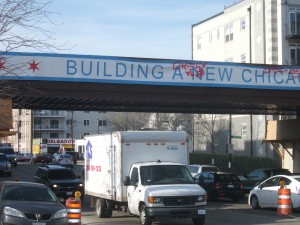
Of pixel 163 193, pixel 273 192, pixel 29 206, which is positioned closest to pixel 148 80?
pixel 273 192

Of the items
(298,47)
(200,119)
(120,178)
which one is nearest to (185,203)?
(120,178)

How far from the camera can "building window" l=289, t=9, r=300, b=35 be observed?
48.8 metres

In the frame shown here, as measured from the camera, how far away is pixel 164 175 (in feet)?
58.0

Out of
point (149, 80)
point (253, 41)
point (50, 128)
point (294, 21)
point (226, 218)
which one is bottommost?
point (226, 218)

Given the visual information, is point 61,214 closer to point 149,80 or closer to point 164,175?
point 164,175

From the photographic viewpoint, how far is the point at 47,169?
26844mm

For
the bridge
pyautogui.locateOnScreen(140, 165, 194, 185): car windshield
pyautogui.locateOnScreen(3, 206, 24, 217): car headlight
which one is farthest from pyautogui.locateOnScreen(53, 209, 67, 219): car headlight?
the bridge

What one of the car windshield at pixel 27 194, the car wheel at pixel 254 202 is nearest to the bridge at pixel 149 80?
the car wheel at pixel 254 202

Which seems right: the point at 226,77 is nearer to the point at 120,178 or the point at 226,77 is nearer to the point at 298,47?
the point at 120,178

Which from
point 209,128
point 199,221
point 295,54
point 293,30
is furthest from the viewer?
point 209,128

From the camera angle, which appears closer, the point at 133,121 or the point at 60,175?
the point at 60,175

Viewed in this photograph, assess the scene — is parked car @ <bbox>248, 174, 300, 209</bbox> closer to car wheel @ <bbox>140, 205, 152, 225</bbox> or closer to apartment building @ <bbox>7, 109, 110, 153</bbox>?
Answer: car wheel @ <bbox>140, 205, 152, 225</bbox>

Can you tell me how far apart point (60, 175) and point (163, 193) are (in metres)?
11.3

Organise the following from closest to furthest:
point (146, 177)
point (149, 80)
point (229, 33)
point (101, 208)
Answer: point (146, 177) < point (101, 208) < point (149, 80) < point (229, 33)
